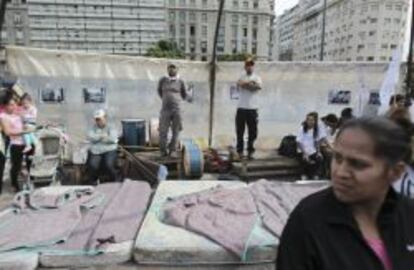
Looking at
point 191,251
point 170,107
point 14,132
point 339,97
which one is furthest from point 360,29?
point 191,251

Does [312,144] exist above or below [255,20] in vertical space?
below

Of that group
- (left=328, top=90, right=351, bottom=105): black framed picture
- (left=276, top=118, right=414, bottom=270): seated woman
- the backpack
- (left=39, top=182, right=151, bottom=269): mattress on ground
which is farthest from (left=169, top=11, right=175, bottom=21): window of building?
(left=276, top=118, right=414, bottom=270): seated woman

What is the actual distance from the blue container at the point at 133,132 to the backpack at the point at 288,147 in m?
2.70

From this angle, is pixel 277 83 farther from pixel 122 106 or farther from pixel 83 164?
pixel 83 164

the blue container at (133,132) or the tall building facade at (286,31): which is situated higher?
the tall building facade at (286,31)

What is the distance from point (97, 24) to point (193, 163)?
2167 inches

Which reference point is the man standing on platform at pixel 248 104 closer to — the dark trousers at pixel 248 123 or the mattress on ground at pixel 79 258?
the dark trousers at pixel 248 123

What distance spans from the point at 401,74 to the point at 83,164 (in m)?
6.67

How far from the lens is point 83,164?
763 centimetres

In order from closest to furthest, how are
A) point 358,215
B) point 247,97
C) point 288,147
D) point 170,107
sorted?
point 358,215
point 170,107
point 247,97
point 288,147

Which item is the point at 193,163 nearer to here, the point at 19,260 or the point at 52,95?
the point at 52,95

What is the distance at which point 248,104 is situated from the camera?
872cm

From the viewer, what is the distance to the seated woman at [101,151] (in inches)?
283

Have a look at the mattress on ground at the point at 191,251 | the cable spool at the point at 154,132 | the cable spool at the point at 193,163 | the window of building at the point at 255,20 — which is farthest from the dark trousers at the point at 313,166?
the window of building at the point at 255,20
